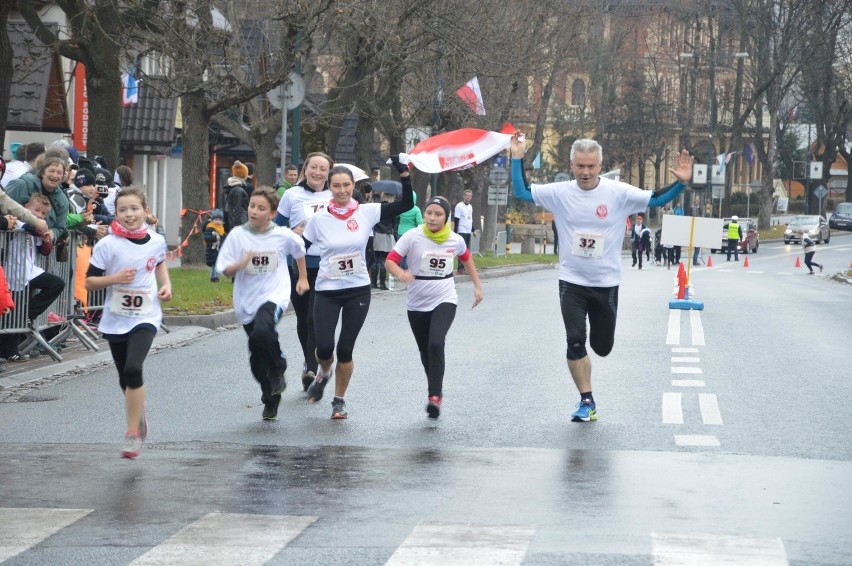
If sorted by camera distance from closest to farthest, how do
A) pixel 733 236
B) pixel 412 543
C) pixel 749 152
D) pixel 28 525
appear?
pixel 412 543 < pixel 28 525 < pixel 733 236 < pixel 749 152

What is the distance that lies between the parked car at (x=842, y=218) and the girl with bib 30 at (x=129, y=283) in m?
82.1

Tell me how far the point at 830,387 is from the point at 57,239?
700cm

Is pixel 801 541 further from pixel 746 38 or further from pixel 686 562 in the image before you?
pixel 746 38

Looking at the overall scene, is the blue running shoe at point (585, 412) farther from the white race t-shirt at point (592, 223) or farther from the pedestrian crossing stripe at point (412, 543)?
the pedestrian crossing stripe at point (412, 543)

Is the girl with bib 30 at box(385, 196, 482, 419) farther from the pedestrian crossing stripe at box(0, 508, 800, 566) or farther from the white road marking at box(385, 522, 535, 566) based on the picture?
the white road marking at box(385, 522, 535, 566)

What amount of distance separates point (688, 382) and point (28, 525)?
7.39 m

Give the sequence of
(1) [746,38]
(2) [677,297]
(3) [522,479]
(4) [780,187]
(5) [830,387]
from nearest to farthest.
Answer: (3) [522,479]
(5) [830,387]
(2) [677,297]
(1) [746,38]
(4) [780,187]

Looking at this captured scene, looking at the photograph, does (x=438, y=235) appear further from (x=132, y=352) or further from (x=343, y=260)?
(x=132, y=352)

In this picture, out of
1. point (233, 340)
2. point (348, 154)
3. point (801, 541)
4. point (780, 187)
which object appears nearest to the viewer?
point (801, 541)

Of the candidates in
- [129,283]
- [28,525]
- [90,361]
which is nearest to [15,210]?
[90,361]

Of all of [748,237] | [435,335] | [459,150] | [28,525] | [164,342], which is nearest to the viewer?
[28,525]

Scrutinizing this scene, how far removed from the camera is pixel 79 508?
718cm

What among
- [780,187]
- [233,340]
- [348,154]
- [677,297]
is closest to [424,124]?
[348,154]

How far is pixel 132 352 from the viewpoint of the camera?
9.05 meters
